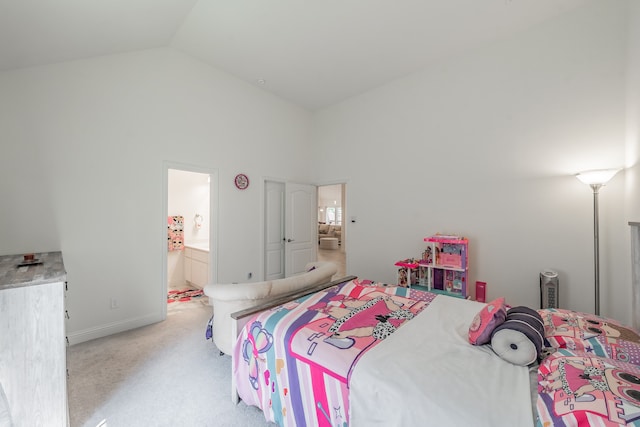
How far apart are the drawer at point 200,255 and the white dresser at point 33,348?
8.62ft

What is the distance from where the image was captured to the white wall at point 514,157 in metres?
2.54

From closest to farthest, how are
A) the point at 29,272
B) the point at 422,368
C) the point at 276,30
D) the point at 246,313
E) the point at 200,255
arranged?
the point at 422,368 → the point at 29,272 → the point at 246,313 → the point at 276,30 → the point at 200,255

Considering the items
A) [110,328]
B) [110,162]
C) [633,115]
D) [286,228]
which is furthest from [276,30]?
[110,328]

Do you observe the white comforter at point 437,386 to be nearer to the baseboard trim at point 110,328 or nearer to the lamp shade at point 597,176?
the lamp shade at point 597,176

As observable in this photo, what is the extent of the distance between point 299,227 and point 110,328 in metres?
2.94

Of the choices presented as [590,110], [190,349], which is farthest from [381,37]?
[190,349]

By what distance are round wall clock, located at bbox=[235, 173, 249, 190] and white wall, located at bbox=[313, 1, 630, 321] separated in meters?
1.96

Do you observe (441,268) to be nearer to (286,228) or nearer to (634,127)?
(634,127)

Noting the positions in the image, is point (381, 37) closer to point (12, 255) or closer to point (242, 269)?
point (242, 269)

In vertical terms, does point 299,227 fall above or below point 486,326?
above

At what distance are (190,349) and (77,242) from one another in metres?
1.60

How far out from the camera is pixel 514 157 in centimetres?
301

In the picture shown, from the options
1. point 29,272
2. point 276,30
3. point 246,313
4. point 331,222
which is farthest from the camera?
point 331,222

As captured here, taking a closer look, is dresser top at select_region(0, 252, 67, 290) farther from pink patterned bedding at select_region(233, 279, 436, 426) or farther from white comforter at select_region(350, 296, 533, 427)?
white comforter at select_region(350, 296, 533, 427)
